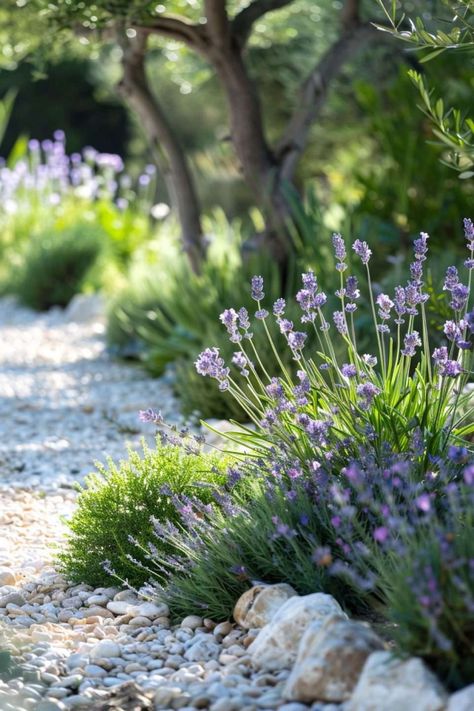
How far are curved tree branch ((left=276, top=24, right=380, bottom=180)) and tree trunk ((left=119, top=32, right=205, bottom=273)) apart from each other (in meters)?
0.78

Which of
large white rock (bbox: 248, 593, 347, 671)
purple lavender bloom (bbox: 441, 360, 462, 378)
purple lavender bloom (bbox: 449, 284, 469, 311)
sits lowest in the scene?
large white rock (bbox: 248, 593, 347, 671)

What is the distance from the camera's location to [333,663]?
7.17 ft

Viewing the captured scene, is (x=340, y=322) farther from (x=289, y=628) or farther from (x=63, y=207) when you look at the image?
(x=63, y=207)

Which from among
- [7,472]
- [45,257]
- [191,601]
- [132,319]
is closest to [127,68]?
[132,319]

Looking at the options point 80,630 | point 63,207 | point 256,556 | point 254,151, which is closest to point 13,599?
point 80,630

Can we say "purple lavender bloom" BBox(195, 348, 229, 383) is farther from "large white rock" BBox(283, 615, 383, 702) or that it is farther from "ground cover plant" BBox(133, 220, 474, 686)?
"large white rock" BBox(283, 615, 383, 702)

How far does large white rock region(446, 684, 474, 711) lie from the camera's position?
192cm

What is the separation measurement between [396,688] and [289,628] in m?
0.44

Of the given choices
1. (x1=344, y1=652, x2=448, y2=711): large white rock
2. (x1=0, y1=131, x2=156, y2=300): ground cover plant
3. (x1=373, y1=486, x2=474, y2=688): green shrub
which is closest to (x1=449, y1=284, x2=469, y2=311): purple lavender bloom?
(x1=373, y1=486, x2=474, y2=688): green shrub

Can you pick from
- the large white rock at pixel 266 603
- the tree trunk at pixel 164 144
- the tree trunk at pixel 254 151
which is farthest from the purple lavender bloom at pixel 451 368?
the tree trunk at pixel 164 144

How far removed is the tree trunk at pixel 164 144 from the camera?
20.7ft

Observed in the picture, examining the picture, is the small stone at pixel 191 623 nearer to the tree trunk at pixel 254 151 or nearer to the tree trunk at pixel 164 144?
the tree trunk at pixel 254 151

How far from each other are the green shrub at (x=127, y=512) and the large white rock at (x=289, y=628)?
673mm

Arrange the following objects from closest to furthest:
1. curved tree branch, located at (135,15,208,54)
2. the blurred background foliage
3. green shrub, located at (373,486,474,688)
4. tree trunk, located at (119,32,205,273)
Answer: green shrub, located at (373,486,474,688), curved tree branch, located at (135,15,208,54), the blurred background foliage, tree trunk, located at (119,32,205,273)
